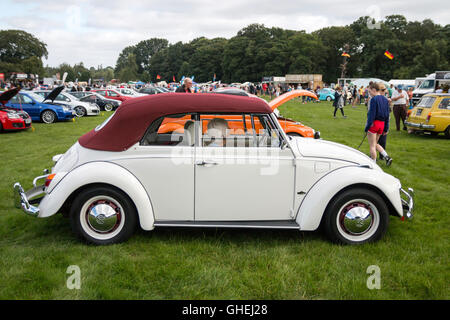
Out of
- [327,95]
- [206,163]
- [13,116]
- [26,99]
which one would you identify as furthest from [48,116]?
[327,95]

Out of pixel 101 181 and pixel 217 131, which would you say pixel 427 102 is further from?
pixel 101 181

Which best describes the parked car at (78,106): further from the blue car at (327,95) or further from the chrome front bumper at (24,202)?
the blue car at (327,95)

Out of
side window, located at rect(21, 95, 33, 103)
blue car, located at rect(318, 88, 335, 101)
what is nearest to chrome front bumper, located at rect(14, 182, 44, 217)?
side window, located at rect(21, 95, 33, 103)

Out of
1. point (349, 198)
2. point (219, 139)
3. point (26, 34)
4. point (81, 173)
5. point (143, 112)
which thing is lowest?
point (349, 198)

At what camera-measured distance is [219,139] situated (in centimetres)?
431

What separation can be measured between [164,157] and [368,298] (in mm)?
2575

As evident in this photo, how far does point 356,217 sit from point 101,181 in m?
3.01

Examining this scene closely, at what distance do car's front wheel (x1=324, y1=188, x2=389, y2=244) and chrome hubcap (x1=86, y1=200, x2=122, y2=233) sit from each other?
8.21ft

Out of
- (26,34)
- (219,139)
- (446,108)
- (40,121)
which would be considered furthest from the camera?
(26,34)

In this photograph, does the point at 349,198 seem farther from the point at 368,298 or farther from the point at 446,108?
the point at 446,108

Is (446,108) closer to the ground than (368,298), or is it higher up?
higher up
